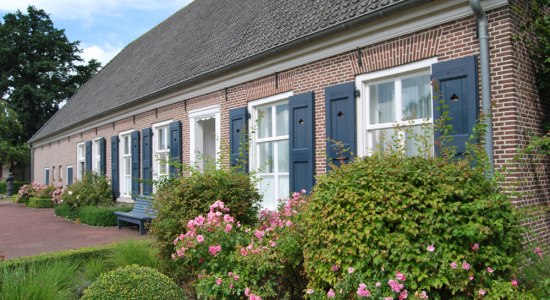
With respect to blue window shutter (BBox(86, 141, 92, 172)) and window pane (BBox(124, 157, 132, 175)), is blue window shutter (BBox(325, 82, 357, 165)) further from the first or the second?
blue window shutter (BBox(86, 141, 92, 172))

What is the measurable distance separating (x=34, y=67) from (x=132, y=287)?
3977 cm

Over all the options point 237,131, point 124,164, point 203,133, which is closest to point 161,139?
point 203,133

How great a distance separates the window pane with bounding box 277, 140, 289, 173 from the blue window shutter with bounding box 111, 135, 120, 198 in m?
9.10

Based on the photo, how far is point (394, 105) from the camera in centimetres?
702

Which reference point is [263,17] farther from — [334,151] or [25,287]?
[25,287]

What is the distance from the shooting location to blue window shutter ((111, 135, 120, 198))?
1640cm

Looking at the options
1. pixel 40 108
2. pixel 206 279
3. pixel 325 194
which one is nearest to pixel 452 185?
pixel 325 194

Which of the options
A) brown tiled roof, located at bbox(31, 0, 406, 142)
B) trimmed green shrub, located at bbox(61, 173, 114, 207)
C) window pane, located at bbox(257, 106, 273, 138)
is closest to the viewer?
brown tiled roof, located at bbox(31, 0, 406, 142)

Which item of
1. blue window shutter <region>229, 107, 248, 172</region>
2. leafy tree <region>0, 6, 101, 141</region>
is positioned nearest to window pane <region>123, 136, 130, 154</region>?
blue window shutter <region>229, 107, 248, 172</region>

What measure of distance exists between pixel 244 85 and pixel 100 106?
34.3 ft

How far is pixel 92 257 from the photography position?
7.31 m

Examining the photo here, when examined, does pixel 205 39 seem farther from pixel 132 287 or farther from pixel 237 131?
pixel 132 287

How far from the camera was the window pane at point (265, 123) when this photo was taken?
9.61 m

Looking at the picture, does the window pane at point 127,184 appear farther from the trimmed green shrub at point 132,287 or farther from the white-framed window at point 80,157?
the trimmed green shrub at point 132,287
